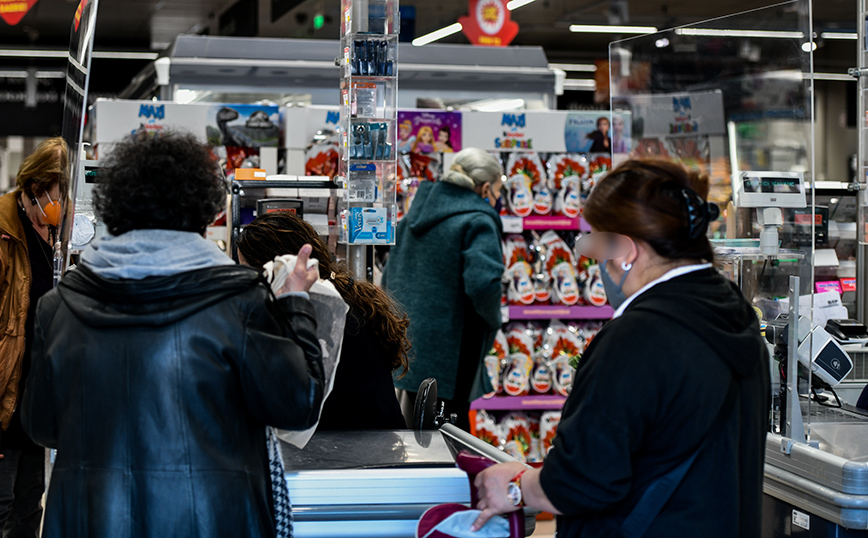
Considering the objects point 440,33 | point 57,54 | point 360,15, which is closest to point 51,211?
point 360,15

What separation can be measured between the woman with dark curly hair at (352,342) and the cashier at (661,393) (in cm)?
98

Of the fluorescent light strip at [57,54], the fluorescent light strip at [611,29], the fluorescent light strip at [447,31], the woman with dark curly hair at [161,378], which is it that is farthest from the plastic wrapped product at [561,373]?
the fluorescent light strip at [57,54]

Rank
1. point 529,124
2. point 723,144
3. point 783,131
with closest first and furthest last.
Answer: point 783,131 → point 723,144 → point 529,124

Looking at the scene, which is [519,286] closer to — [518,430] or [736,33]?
[518,430]

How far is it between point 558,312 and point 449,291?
Result: 1203 millimetres

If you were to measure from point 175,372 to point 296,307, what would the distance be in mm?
285

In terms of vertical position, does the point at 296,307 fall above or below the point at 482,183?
below

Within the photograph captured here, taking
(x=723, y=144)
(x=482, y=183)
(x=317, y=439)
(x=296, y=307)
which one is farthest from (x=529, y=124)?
(x=296, y=307)

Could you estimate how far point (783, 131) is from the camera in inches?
118

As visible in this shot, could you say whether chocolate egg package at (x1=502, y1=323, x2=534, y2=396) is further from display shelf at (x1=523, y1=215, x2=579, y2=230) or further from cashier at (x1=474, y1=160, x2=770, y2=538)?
cashier at (x1=474, y1=160, x2=770, y2=538)

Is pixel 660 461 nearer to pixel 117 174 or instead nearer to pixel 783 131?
pixel 117 174

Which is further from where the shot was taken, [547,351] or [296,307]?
[547,351]

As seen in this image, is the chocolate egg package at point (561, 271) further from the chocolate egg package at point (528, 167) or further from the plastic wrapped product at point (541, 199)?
the chocolate egg package at point (528, 167)

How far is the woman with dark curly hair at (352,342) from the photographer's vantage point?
2.69 m
